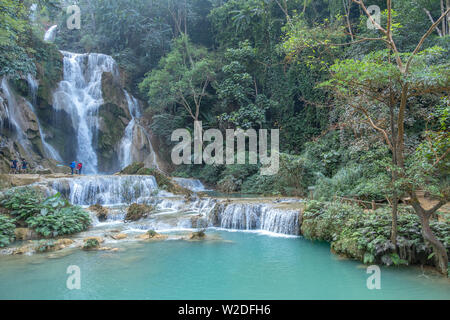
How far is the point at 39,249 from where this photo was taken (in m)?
7.05

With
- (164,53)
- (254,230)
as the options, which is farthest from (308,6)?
(254,230)

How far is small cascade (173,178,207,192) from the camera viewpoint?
17.9 meters

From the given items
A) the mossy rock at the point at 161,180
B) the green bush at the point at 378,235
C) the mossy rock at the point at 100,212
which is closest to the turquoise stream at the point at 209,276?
the green bush at the point at 378,235

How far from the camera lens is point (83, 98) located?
20984mm

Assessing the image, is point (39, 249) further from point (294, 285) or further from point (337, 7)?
point (337, 7)

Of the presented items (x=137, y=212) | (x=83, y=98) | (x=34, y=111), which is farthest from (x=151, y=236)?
(x=83, y=98)

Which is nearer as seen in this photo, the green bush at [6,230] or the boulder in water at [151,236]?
the green bush at [6,230]

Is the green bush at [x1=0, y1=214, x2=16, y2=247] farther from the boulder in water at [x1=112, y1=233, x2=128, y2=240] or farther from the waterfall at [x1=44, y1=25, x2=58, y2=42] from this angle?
the waterfall at [x1=44, y1=25, x2=58, y2=42]

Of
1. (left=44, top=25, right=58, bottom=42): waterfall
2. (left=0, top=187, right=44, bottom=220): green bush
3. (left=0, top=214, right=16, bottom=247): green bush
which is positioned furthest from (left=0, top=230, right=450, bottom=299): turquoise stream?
(left=44, top=25, right=58, bottom=42): waterfall

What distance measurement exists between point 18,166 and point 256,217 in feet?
43.2

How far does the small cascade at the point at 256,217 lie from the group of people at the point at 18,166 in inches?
445

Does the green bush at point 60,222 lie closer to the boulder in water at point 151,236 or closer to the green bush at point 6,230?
the green bush at point 6,230

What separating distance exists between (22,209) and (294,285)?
26.9ft

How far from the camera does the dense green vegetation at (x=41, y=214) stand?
8430 millimetres
